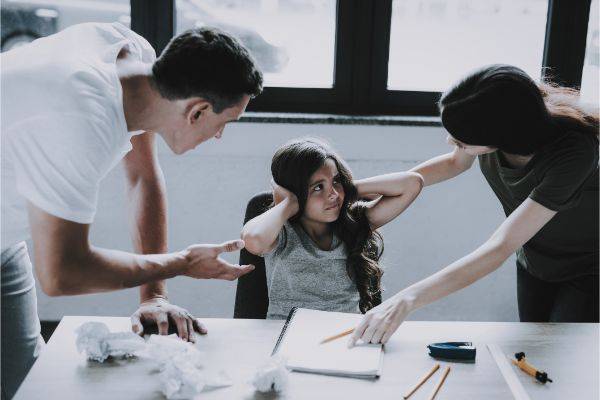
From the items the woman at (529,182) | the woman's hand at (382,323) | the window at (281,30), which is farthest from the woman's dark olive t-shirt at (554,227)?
the window at (281,30)

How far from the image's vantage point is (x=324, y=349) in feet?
4.11

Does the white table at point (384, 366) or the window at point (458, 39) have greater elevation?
the window at point (458, 39)

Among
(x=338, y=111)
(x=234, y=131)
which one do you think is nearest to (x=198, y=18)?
(x=234, y=131)

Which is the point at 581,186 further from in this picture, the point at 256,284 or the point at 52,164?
the point at 52,164

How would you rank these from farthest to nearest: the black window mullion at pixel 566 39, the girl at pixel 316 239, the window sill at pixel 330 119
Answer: the black window mullion at pixel 566 39, the window sill at pixel 330 119, the girl at pixel 316 239

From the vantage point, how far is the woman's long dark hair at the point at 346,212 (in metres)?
Result: 1.73

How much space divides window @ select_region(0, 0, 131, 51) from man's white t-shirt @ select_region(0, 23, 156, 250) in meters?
1.36

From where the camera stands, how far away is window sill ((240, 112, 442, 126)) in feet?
8.08

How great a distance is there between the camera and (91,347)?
3.93ft

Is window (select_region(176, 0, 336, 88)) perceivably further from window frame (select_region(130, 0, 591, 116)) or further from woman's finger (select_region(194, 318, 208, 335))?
woman's finger (select_region(194, 318, 208, 335))

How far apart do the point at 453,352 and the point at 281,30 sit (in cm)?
168

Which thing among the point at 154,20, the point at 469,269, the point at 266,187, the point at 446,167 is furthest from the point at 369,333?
the point at 154,20

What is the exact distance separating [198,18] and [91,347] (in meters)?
1.66

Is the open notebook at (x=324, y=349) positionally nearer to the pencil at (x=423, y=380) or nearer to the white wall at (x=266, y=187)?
the pencil at (x=423, y=380)
